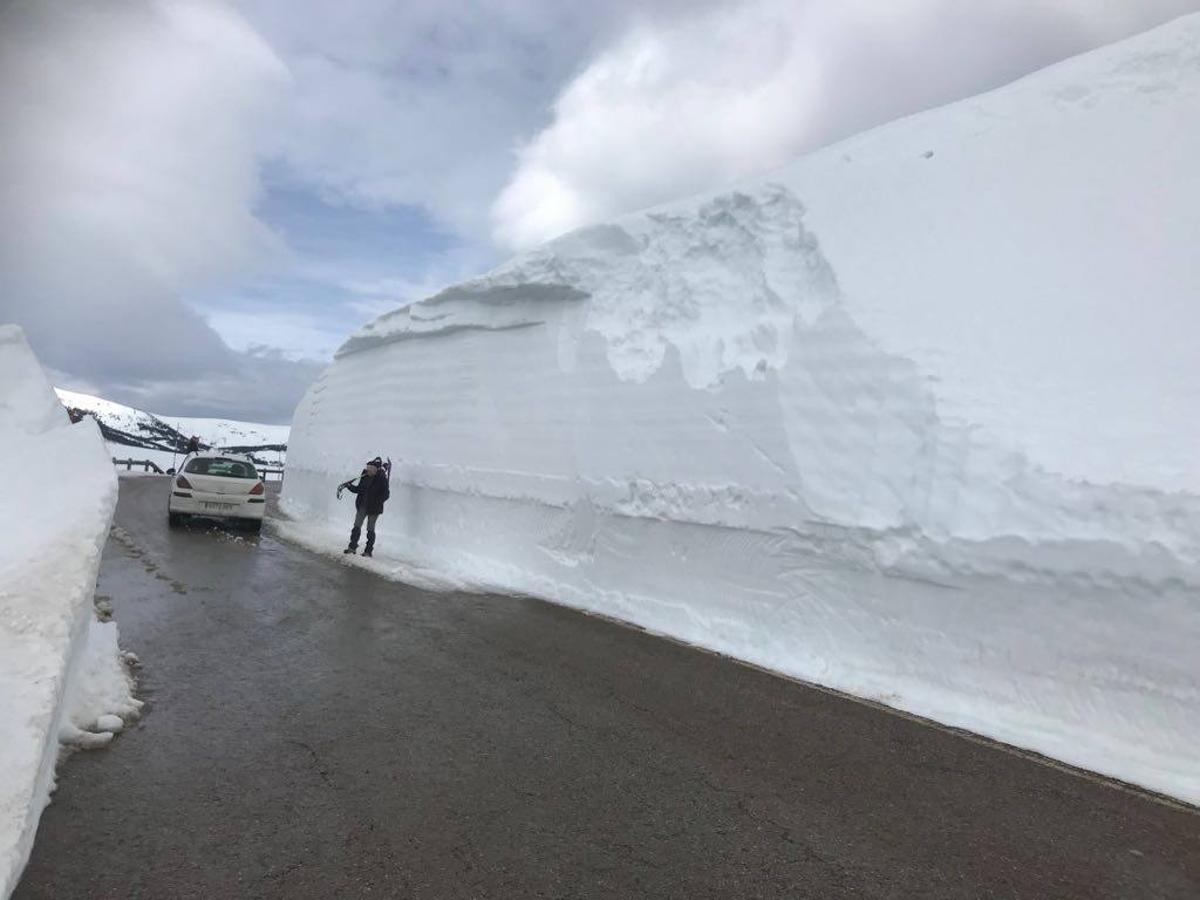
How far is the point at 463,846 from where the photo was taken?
3.36 m

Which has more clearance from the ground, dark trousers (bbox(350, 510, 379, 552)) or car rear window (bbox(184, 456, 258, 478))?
car rear window (bbox(184, 456, 258, 478))

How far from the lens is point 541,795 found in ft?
12.9

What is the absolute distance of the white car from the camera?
14977mm

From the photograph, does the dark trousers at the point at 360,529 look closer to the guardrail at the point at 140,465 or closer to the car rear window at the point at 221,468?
the car rear window at the point at 221,468

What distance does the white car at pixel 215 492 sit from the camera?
49.1 feet

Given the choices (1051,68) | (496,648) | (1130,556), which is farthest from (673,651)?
(1051,68)

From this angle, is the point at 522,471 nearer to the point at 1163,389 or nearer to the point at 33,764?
the point at 1163,389

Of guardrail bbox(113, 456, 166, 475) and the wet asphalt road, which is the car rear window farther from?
guardrail bbox(113, 456, 166, 475)

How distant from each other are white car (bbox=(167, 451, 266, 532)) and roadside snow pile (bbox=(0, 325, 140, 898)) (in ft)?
32.1

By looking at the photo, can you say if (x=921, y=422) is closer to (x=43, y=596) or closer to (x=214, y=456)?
(x=43, y=596)

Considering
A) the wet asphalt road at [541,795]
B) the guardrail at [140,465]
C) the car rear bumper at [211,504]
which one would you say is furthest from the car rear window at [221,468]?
the guardrail at [140,465]

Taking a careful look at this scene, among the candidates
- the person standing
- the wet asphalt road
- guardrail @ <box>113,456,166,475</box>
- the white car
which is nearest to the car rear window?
the white car

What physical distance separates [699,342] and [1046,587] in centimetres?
519

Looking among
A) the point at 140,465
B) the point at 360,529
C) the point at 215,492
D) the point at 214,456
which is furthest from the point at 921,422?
the point at 140,465
